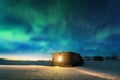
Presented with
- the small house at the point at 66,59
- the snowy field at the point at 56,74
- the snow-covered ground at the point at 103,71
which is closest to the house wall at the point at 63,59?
the small house at the point at 66,59

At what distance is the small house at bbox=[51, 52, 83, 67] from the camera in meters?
55.8

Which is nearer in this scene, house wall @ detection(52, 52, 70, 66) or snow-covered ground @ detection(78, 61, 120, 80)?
snow-covered ground @ detection(78, 61, 120, 80)

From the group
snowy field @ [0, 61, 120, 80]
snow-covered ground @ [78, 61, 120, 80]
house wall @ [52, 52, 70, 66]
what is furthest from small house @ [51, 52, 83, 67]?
snowy field @ [0, 61, 120, 80]

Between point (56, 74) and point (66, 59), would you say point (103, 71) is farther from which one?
point (66, 59)

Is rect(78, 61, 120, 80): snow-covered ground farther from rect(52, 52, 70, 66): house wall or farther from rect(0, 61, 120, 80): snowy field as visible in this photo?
rect(52, 52, 70, 66): house wall

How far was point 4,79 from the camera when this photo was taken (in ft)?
71.5

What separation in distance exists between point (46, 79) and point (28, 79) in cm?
161

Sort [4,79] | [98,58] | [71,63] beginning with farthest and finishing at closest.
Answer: [98,58] < [71,63] < [4,79]

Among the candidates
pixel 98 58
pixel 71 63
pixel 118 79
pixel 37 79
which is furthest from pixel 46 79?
pixel 98 58

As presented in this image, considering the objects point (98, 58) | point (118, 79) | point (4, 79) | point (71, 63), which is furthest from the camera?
point (98, 58)

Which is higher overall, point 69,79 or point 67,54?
point 67,54

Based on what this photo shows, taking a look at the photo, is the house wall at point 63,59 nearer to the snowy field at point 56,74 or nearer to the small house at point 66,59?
the small house at point 66,59

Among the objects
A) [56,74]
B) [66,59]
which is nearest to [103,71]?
[56,74]

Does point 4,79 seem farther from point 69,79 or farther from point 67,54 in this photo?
point 67,54
